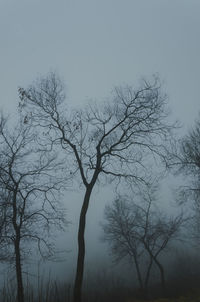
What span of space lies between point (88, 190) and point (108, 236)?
19.3 meters

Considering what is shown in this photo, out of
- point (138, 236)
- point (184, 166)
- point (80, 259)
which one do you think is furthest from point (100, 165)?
point (138, 236)

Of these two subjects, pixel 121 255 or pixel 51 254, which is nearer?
pixel 51 254

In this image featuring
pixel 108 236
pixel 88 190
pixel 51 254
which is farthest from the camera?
pixel 108 236

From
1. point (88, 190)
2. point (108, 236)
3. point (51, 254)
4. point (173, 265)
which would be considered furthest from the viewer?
point (173, 265)

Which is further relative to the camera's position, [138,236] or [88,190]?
[138,236]

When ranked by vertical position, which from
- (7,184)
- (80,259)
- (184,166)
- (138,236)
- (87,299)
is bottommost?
(87,299)

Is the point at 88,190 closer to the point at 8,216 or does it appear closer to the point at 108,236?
the point at 8,216

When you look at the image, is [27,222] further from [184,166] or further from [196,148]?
[196,148]

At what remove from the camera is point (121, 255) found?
29.7 meters

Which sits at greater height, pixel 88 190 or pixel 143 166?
pixel 143 166

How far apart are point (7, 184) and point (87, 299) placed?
765cm

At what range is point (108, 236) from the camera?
30328 mm

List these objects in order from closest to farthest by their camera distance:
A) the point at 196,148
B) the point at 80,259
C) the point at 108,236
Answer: the point at 80,259 < the point at 196,148 < the point at 108,236

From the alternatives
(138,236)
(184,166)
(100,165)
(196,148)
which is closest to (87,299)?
(100,165)
